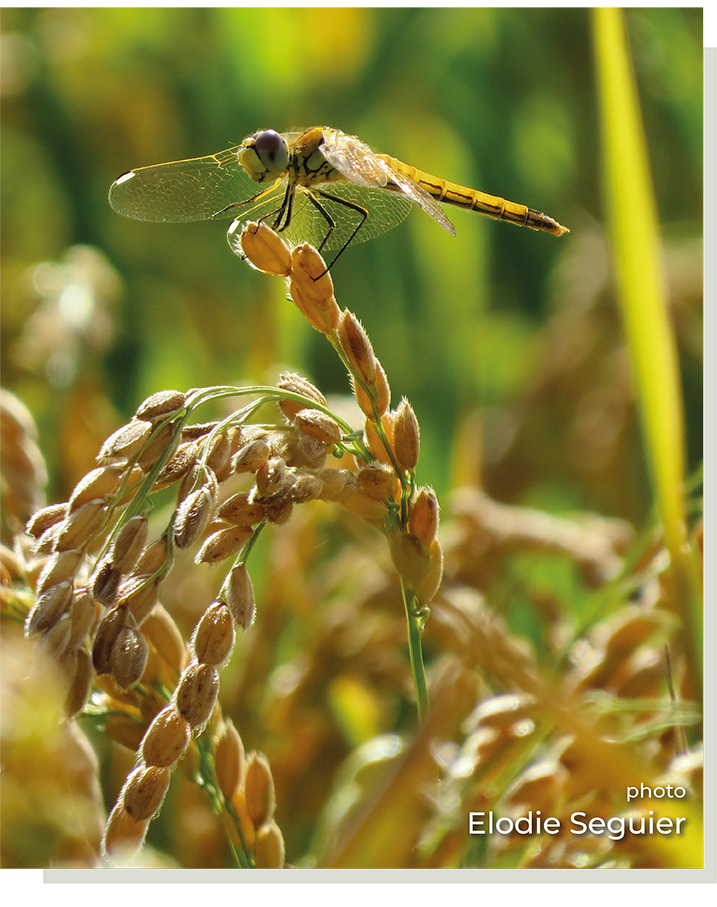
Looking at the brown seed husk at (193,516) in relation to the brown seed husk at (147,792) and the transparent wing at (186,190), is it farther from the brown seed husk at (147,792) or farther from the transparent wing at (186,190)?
the transparent wing at (186,190)

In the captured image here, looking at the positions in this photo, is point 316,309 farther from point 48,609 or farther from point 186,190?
point 186,190

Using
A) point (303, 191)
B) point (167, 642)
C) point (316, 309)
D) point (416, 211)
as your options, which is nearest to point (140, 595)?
point (167, 642)

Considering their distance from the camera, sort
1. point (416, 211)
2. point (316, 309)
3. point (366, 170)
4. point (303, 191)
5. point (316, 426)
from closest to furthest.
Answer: point (316, 426)
point (316, 309)
point (366, 170)
point (303, 191)
point (416, 211)

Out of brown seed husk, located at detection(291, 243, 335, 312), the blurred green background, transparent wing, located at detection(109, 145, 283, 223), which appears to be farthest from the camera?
the blurred green background

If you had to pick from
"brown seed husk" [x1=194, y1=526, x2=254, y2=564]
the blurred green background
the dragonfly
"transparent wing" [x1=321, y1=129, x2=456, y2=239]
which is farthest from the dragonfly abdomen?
"brown seed husk" [x1=194, y1=526, x2=254, y2=564]

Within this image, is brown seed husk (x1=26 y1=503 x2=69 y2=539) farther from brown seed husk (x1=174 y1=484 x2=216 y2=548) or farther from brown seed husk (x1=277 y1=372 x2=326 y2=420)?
brown seed husk (x1=277 y1=372 x2=326 y2=420)
